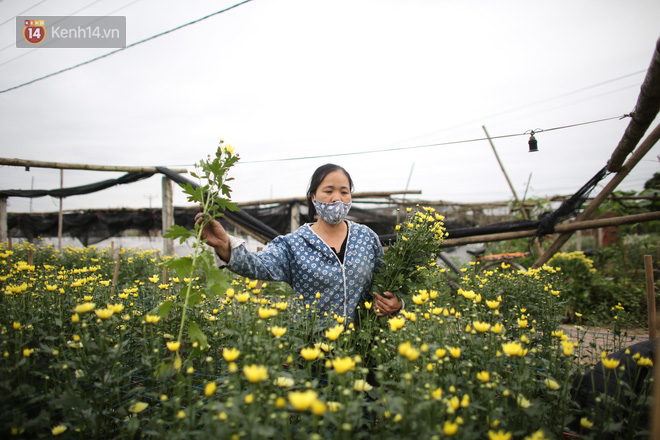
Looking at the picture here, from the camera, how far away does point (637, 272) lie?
4.66m

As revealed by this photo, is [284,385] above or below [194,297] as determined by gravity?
below

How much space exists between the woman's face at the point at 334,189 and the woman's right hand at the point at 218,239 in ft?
2.37

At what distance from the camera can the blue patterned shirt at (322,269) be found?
1.89m

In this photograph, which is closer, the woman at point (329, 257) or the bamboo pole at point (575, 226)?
the woman at point (329, 257)

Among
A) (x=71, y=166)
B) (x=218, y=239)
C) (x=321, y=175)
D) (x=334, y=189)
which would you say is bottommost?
(x=218, y=239)

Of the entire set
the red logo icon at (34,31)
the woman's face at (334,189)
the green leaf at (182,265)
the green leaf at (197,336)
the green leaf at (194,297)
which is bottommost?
the green leaf at (197,336)

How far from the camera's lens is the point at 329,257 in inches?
77.4

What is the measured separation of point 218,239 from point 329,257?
2.35ft

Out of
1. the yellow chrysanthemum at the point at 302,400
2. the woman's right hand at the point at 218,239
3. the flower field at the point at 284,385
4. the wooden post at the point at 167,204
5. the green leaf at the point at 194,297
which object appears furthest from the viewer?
the wooden post at the point at 167,204

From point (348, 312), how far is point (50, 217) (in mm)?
10380

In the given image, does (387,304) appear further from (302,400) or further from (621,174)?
(621,174)

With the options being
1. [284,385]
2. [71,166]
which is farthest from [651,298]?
[71,166]

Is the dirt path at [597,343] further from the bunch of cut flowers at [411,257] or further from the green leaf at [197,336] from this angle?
the green leaf at [197,336]

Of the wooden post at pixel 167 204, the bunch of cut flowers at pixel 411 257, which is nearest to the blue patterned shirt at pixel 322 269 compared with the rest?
the bunch of cut flowers at pixel 411 257
